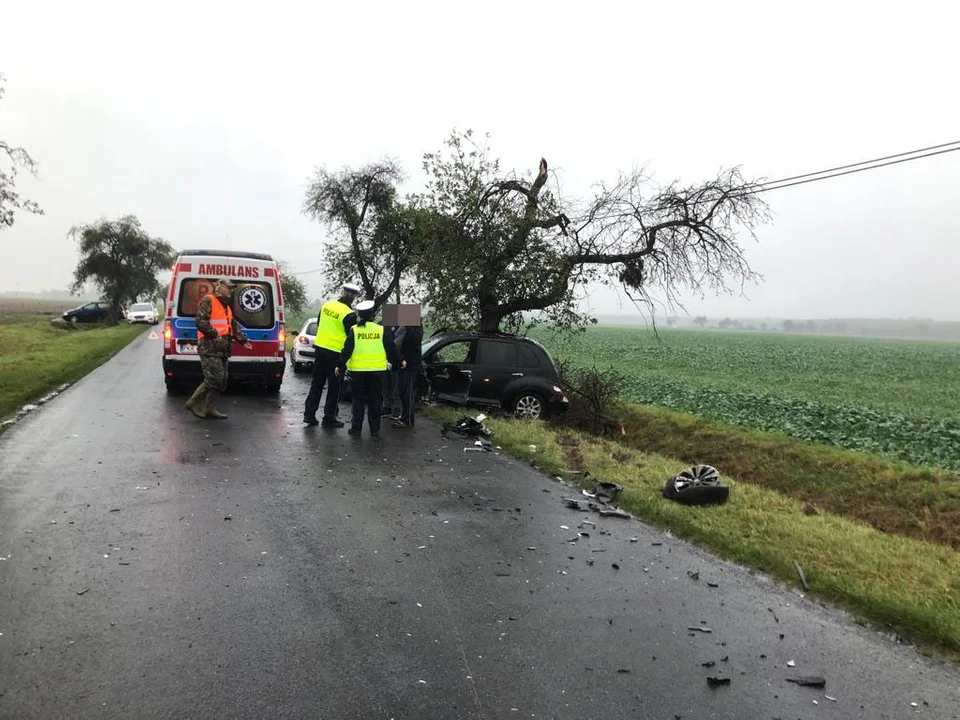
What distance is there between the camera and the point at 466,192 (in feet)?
46.1

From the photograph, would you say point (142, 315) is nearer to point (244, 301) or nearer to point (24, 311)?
point (24, 311)

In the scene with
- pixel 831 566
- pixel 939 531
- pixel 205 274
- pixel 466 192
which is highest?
pixel 466 192

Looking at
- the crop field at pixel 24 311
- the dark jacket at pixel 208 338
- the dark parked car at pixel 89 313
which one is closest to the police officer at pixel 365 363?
the dark jacket at pixel 208 338

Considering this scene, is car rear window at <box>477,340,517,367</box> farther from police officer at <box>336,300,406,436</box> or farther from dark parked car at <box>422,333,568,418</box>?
police officer at <box>336,300,406,436</box>

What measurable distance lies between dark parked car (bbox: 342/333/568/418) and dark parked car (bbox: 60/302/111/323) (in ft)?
120

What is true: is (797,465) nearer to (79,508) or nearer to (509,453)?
(509,453)

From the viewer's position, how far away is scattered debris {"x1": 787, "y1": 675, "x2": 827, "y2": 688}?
3.21 meters

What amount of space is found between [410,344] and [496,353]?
198 centimetres

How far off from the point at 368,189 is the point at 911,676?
2734 centimetres

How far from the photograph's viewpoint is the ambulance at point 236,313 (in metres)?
10.9

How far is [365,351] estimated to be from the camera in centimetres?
887

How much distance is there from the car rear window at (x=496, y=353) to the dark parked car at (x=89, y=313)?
37.3m

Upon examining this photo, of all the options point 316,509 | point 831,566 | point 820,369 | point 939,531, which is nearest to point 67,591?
Result: point 316,509

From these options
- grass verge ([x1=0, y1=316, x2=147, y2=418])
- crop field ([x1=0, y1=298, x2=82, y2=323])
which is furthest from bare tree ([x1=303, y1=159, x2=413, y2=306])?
crop field ([x1=0, y1=298, x2=82, y2=323])
